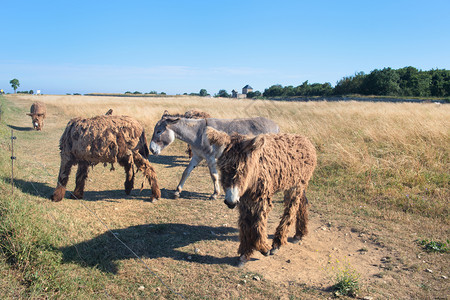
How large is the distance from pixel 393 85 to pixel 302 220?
39936 millimetres

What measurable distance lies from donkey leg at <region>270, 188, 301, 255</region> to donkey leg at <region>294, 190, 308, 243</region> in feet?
1.17

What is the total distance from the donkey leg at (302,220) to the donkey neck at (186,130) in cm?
338

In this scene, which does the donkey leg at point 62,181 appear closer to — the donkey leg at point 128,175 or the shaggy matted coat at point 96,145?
the shaggy matted coat at point 96,145

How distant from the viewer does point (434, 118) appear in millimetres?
11680

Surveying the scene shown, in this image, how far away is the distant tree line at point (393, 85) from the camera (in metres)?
36.2

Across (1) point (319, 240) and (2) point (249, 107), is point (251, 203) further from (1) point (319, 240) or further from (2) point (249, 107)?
(2) point (249, 107)

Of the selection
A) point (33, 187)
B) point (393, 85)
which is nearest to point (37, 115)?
point (33, 187)

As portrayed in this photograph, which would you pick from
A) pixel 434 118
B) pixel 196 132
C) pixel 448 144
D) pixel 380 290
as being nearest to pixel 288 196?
pixel 380 290

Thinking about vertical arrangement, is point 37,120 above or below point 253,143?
A: above

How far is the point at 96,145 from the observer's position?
6.30 meters

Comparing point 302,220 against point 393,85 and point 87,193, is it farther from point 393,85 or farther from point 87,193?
point 393,85

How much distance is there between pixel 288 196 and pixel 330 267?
1383 mm

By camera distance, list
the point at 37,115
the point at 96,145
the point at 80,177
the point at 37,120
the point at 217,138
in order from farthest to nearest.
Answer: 1. the point at 37,120
2. the point at 37,115
3. the point at 80,177
4. the point at 96,145
5. the point at 217,138

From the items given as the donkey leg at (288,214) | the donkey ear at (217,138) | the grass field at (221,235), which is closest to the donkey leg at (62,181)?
the grass field at (221,235)
